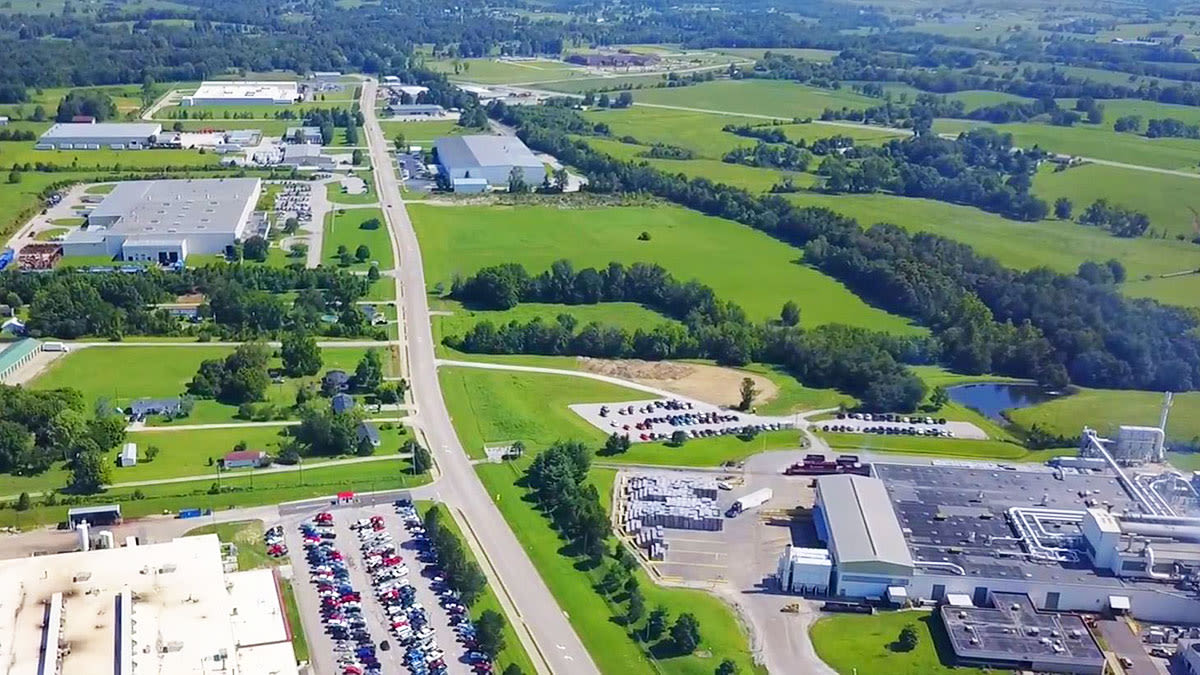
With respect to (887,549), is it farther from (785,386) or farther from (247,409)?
(247,409)

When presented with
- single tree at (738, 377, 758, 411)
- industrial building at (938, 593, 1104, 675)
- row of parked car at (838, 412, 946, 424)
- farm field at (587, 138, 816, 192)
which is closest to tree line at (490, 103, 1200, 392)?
row of parked car at (838, 412, 946, 424)

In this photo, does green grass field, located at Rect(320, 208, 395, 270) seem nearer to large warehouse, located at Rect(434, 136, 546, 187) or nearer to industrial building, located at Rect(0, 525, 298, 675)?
large warehouse, located at Rect(434, 136, 546, 187)

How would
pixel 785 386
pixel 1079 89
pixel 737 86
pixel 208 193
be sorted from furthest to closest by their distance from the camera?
pixel 737 86 < pixel 1079 89 < pixel 208 193 < pixel 785 386

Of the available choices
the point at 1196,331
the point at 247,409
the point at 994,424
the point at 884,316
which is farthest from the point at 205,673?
the point at 1196,331

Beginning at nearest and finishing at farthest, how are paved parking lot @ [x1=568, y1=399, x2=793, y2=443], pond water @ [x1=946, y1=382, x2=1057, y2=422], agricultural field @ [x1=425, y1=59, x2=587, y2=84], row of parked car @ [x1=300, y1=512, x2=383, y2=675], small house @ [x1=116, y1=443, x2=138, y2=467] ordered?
row of parked car @ [x1=300, y1=512, x2=383, y2=675] < small house @ [x1=116, y1=443, x2=138, y2=467] < paved parking lot @ [x1=568, y1=399, x2=793, y2=443] < pond water @ [x1=946, y1=382, x2=1057, y2=422] < agricultural field @ [x1=425, y1=59, x2=587, y2=84]

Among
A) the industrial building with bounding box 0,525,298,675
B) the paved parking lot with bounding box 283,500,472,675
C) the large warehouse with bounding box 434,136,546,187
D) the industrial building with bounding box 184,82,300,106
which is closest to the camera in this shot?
the industrial building with bounding box 0,525,298,675

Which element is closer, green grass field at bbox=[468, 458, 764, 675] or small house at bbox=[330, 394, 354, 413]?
green grass field at bbox=[468, 458, 764, 675]

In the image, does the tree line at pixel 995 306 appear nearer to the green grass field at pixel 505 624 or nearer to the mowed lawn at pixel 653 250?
the mowed lawn at pixel 653 250
